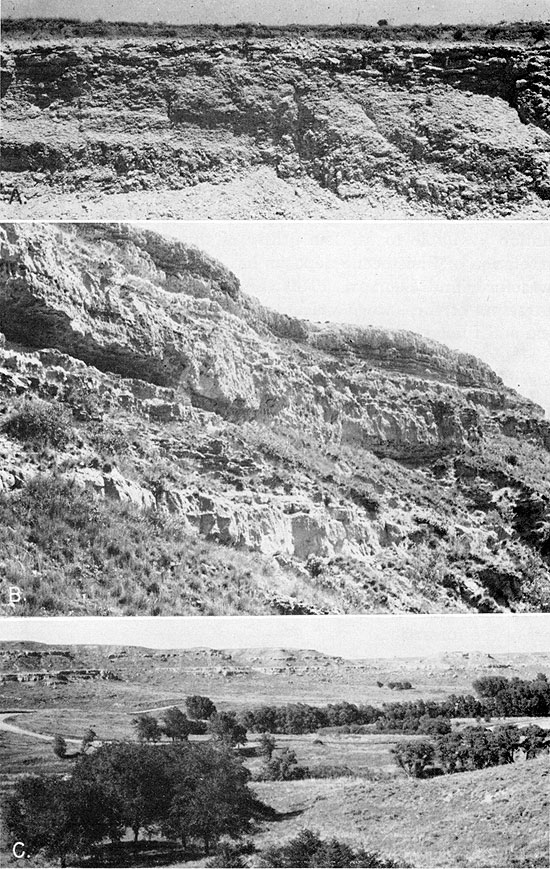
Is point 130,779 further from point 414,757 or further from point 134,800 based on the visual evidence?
point 414,757

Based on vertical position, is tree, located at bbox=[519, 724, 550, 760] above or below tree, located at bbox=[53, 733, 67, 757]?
above

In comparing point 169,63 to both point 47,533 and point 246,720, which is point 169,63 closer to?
point 47,533

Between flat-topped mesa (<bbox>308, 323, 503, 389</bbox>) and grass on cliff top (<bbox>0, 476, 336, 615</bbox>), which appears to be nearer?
grass on cliff top (<bbox>0, 476, 336, 615</bbox>)

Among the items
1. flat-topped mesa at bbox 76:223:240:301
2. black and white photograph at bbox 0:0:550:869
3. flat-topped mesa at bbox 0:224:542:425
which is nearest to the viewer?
black and white photograph at bbox 0:0:550:869

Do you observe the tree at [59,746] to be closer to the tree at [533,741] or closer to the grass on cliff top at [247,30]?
the tree at [533,741]

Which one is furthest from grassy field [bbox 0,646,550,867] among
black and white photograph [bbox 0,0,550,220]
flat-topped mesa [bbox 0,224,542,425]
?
black and white photograph [bbox 0,0,550,220]

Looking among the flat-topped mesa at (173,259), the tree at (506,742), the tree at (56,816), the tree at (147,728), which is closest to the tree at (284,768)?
the tree at (147,728)

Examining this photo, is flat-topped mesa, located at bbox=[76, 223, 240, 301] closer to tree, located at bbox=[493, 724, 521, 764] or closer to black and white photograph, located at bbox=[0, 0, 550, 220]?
black and white photograph, located at bbox=[0, 0, 550, 220]
